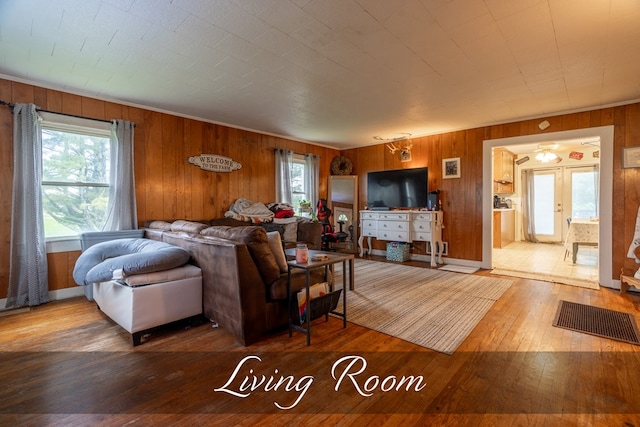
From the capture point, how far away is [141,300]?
2168 millimetres

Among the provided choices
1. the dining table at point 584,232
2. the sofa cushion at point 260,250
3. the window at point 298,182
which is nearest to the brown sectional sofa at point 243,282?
the sofa cushion at point 260,250

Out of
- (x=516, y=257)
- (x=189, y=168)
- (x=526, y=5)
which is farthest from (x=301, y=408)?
(x=516, y=257)

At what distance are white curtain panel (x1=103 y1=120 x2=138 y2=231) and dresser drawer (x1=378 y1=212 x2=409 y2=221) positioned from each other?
13.2 feet

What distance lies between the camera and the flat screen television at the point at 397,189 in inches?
211

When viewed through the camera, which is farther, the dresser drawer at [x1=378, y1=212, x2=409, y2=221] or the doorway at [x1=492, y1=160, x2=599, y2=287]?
the doorway at [x1=492, y1=160, x2=599, y2=287]

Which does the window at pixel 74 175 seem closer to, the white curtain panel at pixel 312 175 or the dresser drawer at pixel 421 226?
the white curtain panel at pixel 312 175

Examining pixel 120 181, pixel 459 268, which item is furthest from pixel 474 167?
pixel 120 181

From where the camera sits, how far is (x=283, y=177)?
5371 mm

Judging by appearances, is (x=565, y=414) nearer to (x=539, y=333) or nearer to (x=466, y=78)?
(x=539, y=333)

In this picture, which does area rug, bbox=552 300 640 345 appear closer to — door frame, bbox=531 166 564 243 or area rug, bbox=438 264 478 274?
area rug, bbox=438 264 478 274

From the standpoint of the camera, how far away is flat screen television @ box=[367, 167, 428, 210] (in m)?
5.36

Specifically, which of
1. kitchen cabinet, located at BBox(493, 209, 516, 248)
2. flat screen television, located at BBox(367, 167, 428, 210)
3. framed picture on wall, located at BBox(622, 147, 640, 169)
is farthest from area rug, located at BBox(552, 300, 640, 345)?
kitchen cabinet, located at BBox(493, 209, 516, 248)

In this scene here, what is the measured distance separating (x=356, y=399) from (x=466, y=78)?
302 cm

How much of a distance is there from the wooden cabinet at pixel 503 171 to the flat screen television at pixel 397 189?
2.48 metres
